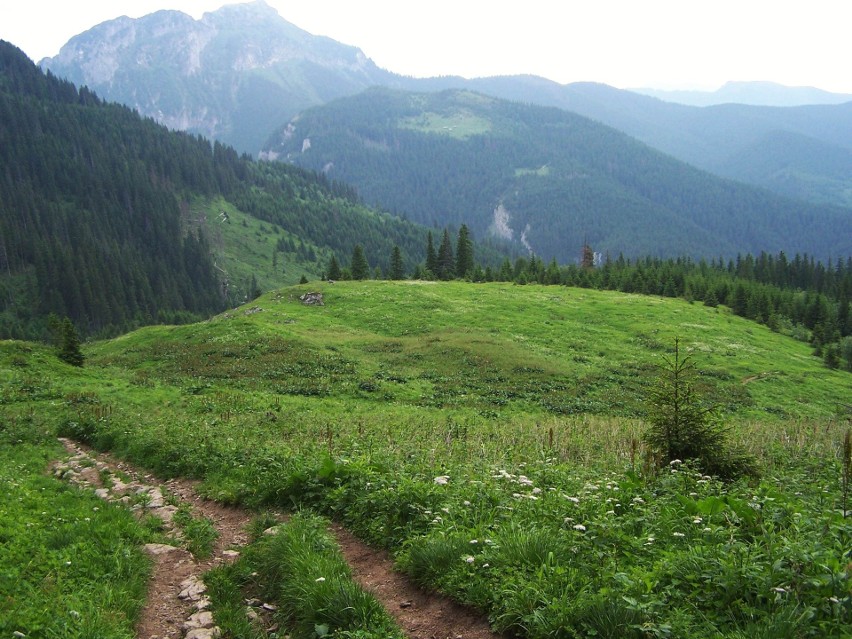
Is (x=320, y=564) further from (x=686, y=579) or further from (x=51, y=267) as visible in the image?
(x=51, y=267)

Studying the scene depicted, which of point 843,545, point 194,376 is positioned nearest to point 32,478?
point 843,545

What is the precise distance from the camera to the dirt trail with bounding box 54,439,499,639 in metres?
7.06

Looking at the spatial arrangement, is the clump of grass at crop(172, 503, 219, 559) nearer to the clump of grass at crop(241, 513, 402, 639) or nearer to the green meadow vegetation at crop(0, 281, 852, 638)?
the green meadow vegetation at crop(0, 281, 852, 638)

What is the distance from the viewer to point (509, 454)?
14258 millimetres

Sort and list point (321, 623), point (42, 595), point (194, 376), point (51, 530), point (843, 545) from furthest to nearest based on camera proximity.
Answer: point (194, 376) → point (51, 530) → point (42, 595) → point (321, 623) → point (843, 545)

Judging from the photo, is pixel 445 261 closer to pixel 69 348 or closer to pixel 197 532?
pixel 69 348

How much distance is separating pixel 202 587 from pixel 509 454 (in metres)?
8.15

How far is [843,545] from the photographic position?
234 inches

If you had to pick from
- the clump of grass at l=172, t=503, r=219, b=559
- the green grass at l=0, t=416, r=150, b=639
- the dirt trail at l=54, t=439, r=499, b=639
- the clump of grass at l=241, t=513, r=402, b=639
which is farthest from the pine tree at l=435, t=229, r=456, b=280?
the clump of grass at l=241, t=513, r=402, b=639

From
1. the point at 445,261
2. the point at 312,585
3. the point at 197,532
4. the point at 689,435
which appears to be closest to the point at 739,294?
the point at 445,261

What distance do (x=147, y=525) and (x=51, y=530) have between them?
1.68m

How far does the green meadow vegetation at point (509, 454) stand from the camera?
5.91 m

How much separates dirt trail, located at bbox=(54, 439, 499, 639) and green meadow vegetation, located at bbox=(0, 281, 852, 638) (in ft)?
0.95

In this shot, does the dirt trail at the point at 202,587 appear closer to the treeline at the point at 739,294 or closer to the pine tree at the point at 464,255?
the treeline at the point at 739,294
